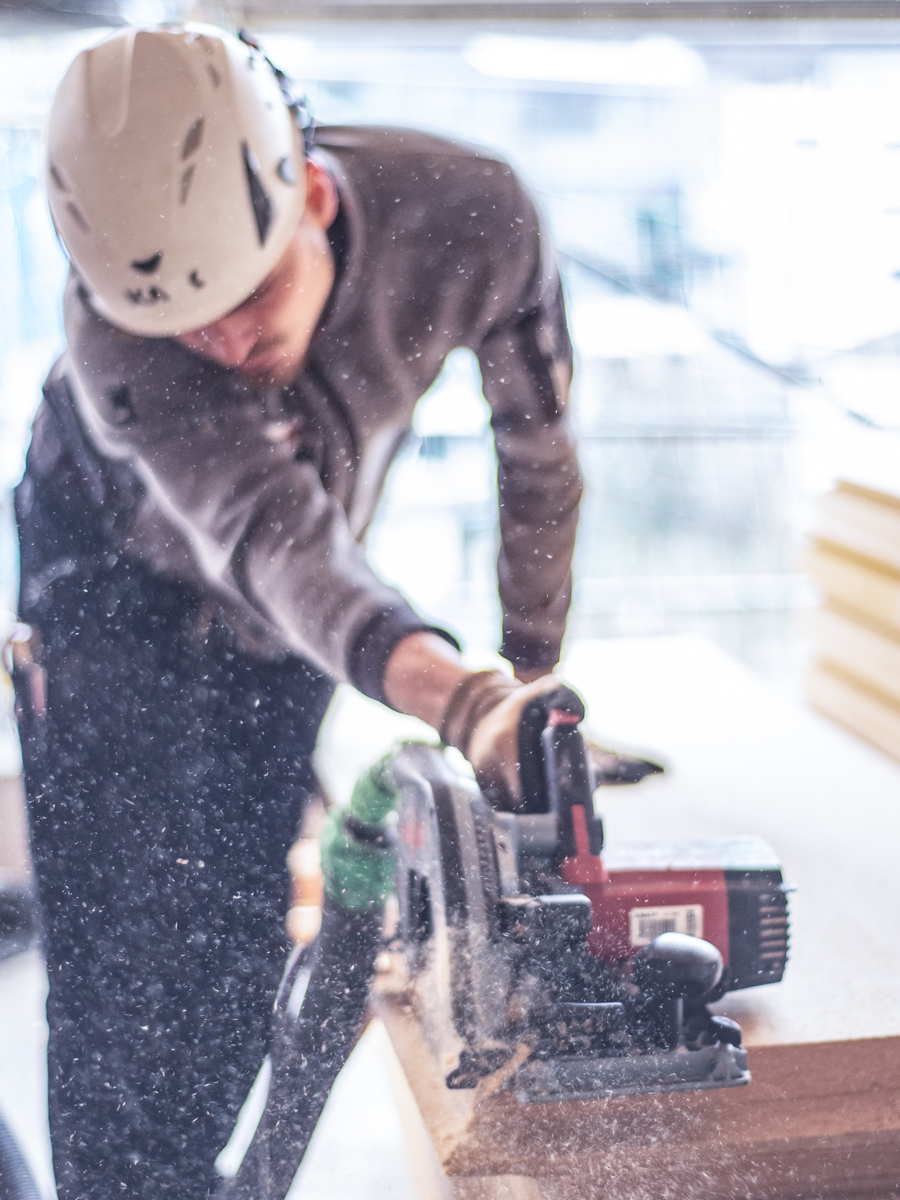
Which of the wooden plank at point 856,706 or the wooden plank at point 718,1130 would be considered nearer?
the wooden plank at point 718,1130

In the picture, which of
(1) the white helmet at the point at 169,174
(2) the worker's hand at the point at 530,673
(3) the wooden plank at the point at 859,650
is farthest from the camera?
(3) the wooden plank at the point at 859,650

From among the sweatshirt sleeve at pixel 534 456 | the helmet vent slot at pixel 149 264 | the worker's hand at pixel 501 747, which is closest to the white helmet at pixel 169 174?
the helmet vent slot at pixel 149 264

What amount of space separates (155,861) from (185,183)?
35 cm

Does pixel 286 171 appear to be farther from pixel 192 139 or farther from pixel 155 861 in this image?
pixel 155 861

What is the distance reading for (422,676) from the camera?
45 cm

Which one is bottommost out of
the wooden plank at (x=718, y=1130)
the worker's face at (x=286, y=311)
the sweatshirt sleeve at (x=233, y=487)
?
the wooden plank at (x=718, y=1130)

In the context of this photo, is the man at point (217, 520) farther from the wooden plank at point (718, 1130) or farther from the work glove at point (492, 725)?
the wooden plank at point (718, 1130)

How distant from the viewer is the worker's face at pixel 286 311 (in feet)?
1.45

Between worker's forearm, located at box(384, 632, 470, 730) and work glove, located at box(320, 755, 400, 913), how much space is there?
7 cm

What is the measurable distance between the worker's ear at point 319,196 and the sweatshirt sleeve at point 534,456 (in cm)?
10

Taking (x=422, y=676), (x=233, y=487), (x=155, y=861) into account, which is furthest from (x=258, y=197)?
(x=155, y=861)

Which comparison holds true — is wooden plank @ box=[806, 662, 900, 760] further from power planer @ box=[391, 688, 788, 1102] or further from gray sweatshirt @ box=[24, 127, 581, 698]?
gray sweatshirt @ box=[24, 127, 581, 698]

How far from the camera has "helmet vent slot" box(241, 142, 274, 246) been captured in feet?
1.38

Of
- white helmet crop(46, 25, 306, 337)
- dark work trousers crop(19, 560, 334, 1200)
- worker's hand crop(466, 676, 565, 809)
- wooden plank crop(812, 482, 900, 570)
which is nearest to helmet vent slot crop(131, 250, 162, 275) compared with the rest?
white helmet crop(46, 25, 306, 337)
